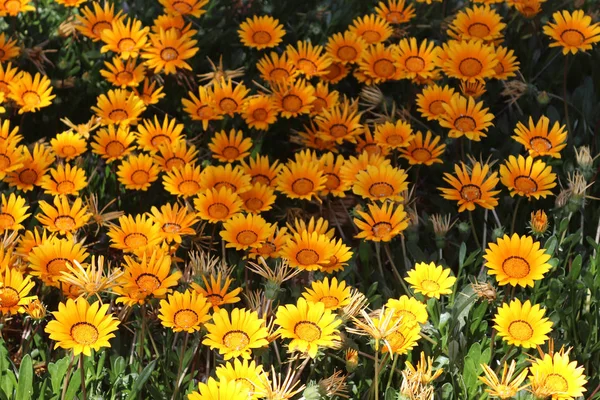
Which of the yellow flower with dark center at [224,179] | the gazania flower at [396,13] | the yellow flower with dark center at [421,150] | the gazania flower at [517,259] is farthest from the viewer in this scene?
the gazania flower at [396,13]

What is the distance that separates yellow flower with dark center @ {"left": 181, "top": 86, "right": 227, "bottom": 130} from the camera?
309cm

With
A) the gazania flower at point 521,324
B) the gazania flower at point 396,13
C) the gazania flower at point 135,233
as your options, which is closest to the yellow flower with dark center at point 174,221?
the gazania flower at point 135,233

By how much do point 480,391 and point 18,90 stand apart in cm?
181

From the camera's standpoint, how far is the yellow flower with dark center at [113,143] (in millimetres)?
2943

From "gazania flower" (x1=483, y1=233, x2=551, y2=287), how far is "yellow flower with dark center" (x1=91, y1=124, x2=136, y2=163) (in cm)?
121

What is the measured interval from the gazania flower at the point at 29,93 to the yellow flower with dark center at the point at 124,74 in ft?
0.68

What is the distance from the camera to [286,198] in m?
3.05

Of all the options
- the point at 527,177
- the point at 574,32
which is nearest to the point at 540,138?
the point at 527,177

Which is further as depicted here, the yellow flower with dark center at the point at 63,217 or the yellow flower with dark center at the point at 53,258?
the yellow flower with dark center at the point at 63,217

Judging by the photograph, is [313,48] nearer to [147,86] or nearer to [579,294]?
[147,86]

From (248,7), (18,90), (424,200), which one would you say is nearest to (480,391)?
(424,200)

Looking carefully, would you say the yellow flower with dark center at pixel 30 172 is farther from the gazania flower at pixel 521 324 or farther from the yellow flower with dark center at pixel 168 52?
the gazania flower at pixel 521 324

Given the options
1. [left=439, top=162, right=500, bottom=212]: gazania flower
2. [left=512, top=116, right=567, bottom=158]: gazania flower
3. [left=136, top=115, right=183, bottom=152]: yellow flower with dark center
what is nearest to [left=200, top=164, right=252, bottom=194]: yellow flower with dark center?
[left=136, top=115, right=183, bottom=152]: yellow flower with dark center

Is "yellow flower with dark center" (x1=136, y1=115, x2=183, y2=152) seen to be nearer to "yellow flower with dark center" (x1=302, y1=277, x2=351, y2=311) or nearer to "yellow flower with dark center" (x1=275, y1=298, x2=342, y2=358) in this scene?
"yellow flower with dark center" (x1=302, y1=277, x2=351, y2=311)
